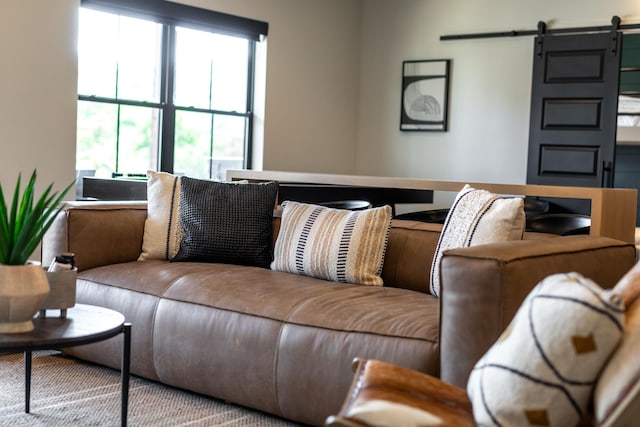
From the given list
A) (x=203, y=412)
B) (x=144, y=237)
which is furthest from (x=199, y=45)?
Answer: (x=203, y=412)

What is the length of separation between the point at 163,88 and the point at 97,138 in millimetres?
732

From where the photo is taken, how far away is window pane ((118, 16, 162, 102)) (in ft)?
19.7

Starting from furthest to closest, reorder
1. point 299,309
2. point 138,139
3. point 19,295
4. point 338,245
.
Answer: point 138,139 < point 338,245 < point 299,309 < point 19,295

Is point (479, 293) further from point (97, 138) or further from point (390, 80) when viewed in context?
point (390, 80)

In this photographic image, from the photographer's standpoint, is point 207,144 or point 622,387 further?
point 207,144

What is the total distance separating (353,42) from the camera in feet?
25.8

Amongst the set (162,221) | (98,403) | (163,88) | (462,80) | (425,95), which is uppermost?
(462,80)

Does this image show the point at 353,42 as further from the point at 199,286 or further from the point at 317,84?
the point at 199,286

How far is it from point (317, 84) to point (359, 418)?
6.05 metres

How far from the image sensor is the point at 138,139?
241 inches

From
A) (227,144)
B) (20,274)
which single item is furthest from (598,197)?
(227,144)

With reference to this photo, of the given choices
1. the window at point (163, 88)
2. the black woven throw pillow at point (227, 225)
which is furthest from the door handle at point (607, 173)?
the black woven throw pillow at point (227, 225)

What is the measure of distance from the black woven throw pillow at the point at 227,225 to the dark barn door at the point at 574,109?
3.52 metres

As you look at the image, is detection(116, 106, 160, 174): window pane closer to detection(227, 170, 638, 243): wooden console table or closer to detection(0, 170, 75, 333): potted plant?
detection(227, 170, 638, 243): wooden console table
